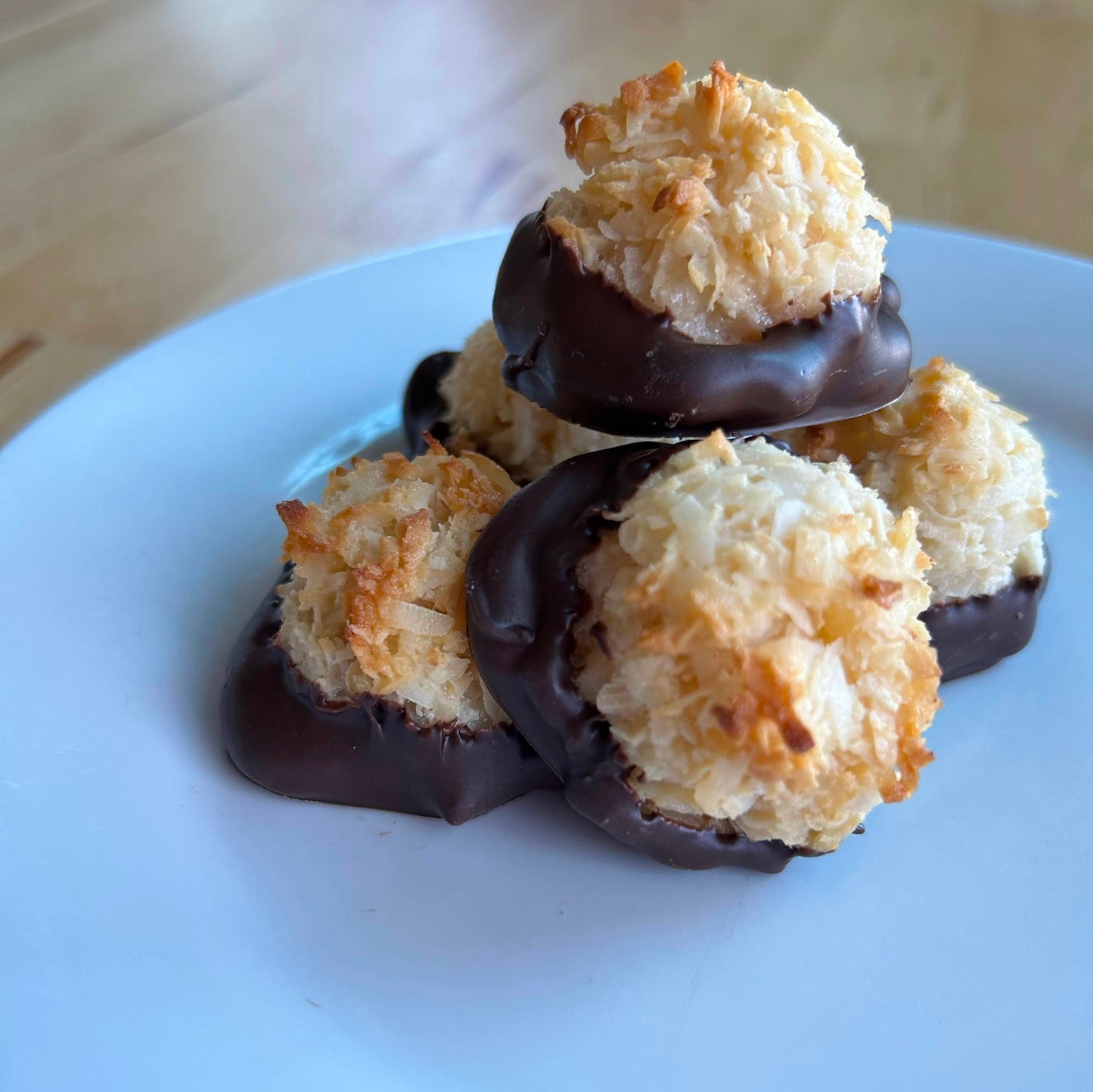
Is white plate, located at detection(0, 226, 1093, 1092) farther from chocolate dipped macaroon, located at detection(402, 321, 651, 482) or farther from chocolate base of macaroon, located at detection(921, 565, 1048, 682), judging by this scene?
chocolate dipped macaroon, located at detection(402, 321, 651, 482)

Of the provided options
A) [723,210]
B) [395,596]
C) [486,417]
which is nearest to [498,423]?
[486,417]

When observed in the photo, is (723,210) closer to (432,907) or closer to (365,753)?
(365,753)

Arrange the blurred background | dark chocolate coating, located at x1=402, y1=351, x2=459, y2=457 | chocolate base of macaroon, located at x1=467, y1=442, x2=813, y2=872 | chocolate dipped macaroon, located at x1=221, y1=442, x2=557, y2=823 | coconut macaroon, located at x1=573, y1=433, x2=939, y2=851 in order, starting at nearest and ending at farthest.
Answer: coconut macaroon, located at x1=573, y1=433, x2=939, y2=851 → chocolate base of macaroon, located at x1=467, y1=442, x2=813, y2=872 → chocolate dipped macaroon, located at x1=221, y1=442, x2=557, y2=823 → dark chocolate coating, located at x1=402, y1=351, x2=459, y2=457 → the blurred background

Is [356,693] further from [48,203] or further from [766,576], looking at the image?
[48,203]

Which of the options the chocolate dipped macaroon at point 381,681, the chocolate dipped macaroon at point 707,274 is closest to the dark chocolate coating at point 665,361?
the chocolate dipped macaroon at point 707,274

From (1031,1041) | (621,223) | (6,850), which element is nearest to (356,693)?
(6,850)

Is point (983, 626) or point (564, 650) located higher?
point (564, 650)

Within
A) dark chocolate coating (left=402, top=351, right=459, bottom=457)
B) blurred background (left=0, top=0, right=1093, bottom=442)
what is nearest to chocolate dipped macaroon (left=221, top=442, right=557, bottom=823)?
dark chocolate coating (left=402, top=351, right=459, bottom=457)
